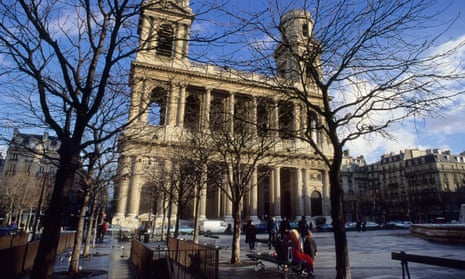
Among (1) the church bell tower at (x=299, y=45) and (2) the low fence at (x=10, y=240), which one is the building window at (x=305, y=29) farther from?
(2) the low fence at (x=10, y=240)

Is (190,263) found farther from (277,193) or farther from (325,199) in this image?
(325,199)

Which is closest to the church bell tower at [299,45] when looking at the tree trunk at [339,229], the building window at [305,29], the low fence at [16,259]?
the building window at [305,29]

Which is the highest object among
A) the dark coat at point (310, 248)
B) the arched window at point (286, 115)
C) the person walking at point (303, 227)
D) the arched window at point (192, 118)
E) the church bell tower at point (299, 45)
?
the arched window at point (192, 118)

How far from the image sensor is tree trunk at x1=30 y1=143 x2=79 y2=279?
4.49m

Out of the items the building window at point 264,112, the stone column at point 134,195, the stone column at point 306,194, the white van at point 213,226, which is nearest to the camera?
the building window at point 264,112

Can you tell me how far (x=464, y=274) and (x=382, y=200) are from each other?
2521 inches

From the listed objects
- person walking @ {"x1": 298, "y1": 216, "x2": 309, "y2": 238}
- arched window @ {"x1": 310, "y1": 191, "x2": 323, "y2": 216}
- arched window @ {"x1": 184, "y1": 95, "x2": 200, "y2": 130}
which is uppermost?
arched window @ {"x1": 184, "y1": 95, "x2": 200, "y2": 130}

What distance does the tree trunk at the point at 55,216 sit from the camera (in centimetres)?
449

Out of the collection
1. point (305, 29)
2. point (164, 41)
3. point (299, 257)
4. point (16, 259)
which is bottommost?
point (16, 259)

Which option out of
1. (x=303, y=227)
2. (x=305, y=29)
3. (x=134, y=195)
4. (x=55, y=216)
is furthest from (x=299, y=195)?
(x=55, y=216)

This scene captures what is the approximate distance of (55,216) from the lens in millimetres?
4734

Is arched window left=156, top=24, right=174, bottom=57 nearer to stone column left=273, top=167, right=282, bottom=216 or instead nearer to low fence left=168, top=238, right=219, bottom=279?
low fence left=168, top=238, right=219, bottom=279

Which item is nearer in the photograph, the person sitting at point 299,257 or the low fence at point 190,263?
the low fence at point 190,263

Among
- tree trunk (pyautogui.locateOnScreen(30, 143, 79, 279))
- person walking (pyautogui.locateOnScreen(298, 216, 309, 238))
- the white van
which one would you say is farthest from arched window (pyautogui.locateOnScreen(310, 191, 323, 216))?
tree trunk (pyautogui.locateOnScreen(30, 143, 79, 279))
